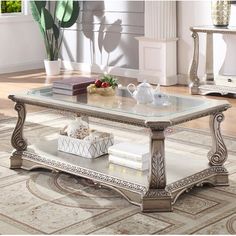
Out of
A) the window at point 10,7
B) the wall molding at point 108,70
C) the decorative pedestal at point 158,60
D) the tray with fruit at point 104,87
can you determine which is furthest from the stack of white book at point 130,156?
the window at point 10,7

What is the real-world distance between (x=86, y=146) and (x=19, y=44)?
5.37 metres

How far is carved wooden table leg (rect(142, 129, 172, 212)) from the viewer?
11.5ft

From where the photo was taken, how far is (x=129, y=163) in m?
3.86

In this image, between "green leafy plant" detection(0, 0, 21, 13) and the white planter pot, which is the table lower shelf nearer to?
the white planter pot

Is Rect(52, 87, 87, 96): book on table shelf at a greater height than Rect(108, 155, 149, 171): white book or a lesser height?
greater

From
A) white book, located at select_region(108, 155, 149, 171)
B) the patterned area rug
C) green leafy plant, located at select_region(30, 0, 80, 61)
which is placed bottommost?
the patterned area rug

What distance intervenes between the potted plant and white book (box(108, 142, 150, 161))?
4715mm

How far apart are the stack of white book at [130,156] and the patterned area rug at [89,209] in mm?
202

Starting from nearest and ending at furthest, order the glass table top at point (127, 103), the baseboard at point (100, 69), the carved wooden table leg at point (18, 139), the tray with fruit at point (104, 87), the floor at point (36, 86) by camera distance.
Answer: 1. the glass table top at point (127, 103)
2. the tray with fruit at point (104, 87)
3. the carved wooden table leg at point (18, 139)
4. the floor at point (36, 86)
5. the baseboard at point (100, 69)

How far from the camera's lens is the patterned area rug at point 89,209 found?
10.7ft

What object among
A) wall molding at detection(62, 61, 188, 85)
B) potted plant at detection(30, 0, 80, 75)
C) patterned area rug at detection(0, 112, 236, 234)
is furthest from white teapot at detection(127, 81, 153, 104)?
potted plant at detection(30, 0, 80, 75)

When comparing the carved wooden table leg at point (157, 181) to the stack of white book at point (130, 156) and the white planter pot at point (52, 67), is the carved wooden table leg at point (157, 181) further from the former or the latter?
the white planter pot at point (52, 67)

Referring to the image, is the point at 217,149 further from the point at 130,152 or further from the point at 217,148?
the point at 130,152

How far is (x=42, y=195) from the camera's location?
12.4 feet
